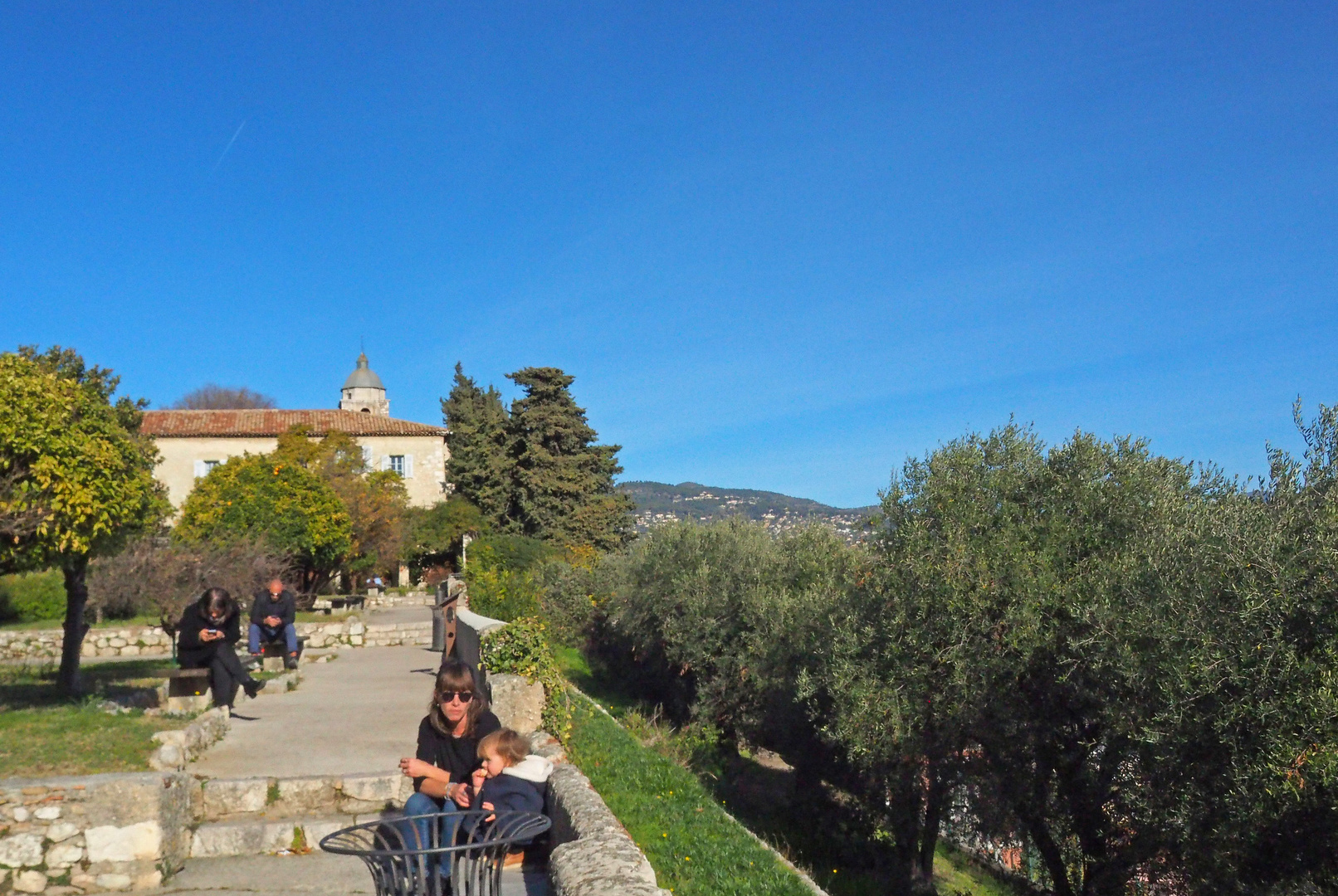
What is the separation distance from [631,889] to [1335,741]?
4.46 meters

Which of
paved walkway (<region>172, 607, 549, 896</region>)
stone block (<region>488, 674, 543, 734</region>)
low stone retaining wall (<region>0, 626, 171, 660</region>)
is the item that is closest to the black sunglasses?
paved walkway (<region>172, 607, 549, 896</region>)

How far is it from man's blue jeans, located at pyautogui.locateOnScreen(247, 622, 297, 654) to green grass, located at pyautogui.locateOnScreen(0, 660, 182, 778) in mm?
2757

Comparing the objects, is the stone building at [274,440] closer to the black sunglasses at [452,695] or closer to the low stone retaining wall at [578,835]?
the low stone retaining wall at [578,835]

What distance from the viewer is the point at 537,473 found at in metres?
46.9

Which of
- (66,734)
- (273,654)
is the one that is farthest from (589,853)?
(273,654)

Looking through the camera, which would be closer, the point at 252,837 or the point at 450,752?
the point at 450,752

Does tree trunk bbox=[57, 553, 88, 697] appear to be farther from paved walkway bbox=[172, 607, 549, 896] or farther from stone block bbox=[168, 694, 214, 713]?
paved walkway bbox=[172, 607, 549, 896]

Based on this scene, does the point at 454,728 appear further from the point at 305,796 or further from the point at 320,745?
the point at 320,745

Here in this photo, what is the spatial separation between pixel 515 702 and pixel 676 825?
2083 millimetres

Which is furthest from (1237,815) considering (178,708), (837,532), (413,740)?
(837,532)

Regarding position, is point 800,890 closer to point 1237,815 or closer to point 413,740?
point 1237,815

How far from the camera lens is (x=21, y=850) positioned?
19.5 ft

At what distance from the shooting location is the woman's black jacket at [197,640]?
33.3ft

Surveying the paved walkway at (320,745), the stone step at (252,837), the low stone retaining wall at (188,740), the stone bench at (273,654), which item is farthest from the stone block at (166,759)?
the stone bench at (273,654)
